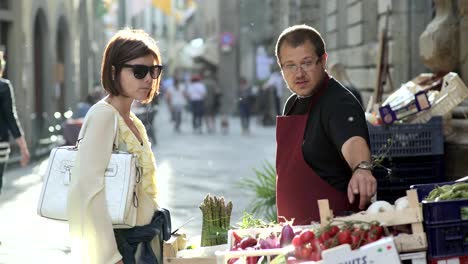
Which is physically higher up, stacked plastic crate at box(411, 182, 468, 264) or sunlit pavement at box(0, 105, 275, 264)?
stacked plastic crate at box(411, 182, 468, 264)

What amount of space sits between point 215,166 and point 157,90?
15328 millimetres

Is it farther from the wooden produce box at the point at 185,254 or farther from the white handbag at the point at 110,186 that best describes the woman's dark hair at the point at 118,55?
the wooden produce box at the point at 185,254

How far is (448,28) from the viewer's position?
31.8 ft

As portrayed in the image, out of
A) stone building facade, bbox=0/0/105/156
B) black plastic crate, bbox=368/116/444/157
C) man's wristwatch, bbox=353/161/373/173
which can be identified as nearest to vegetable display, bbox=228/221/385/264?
man's wristwatch, bbox=353/161/373/173

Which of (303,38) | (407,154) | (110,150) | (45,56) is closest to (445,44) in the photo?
(407,154)

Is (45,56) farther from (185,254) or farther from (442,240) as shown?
(442,240)

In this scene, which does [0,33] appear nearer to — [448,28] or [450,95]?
[448,28]

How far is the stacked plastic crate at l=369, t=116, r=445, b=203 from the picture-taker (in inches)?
295

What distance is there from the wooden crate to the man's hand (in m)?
0.20

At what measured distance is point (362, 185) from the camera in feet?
14.2

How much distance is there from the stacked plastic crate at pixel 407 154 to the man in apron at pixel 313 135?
9.20 feet

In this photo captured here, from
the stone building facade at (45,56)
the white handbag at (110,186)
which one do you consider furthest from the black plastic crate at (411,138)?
the stone building facade at (45,56)

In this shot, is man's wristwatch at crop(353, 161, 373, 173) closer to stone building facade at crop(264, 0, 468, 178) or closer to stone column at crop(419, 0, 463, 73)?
stone building facade at crop(264, 0, 468, 178)

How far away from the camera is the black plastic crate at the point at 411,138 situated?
7583 mm
